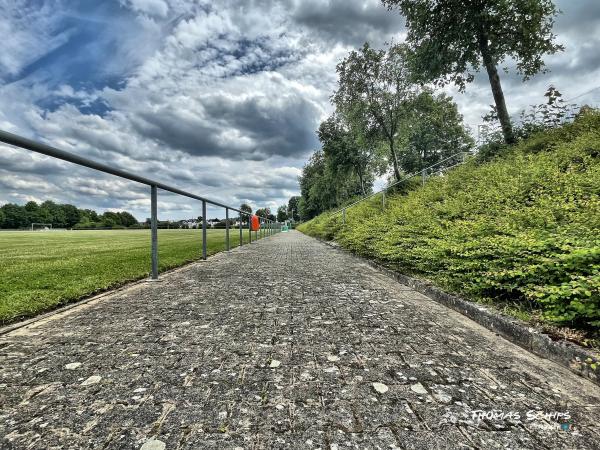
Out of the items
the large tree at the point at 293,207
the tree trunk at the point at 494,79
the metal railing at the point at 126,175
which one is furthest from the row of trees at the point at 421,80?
the large tree at the point at 293,207

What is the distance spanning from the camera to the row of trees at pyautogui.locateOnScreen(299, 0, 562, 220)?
12320 mm

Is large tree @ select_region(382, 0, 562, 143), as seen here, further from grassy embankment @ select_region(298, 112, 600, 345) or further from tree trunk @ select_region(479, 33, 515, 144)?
grassy embankment @ select_region(298, 112, 600, 345)

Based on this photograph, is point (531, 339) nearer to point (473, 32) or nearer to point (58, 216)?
point (58, 216)

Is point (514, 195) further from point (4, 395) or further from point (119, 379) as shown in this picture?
point (4, 395)

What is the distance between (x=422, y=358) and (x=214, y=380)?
4.30 ft

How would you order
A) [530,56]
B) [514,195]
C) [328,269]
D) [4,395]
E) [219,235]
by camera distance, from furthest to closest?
[530,56], [219,235], [328,269], [514,195], [4,395]

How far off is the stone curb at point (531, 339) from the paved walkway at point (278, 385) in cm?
10

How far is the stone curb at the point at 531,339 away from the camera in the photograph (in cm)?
188

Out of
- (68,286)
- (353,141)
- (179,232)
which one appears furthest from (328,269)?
(353,141)

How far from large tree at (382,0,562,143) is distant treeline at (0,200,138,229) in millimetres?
12267

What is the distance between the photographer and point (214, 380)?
5.80 feet

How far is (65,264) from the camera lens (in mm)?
5301

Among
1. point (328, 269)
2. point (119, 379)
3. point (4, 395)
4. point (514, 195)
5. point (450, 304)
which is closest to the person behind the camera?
point (4, 395)

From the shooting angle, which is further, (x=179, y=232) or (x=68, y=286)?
(x=179, y=232)
